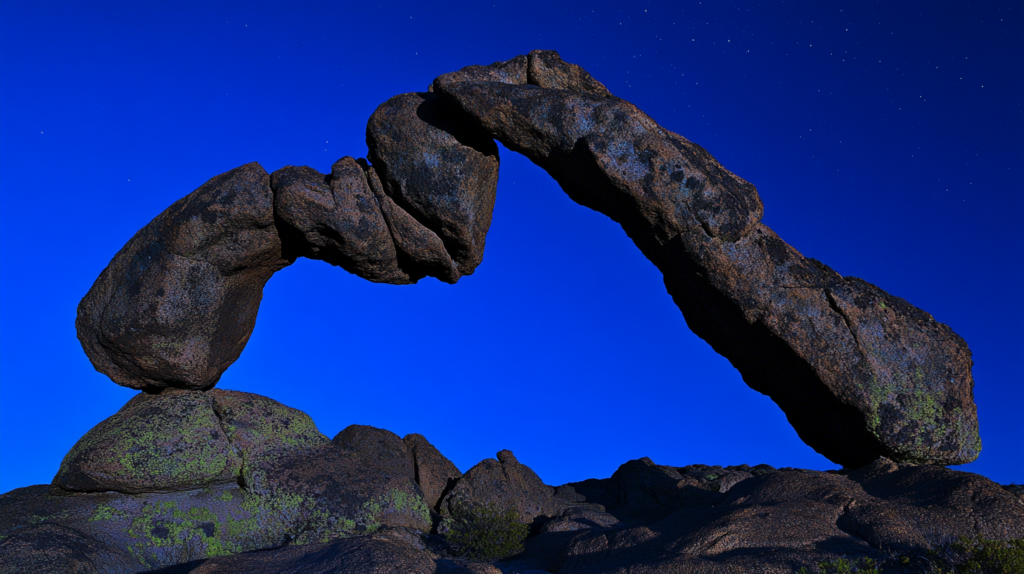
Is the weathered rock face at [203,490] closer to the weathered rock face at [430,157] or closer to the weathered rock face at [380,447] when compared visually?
the weathered rock face at [380,447]

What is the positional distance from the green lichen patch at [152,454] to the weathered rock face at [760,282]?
21.7 feet

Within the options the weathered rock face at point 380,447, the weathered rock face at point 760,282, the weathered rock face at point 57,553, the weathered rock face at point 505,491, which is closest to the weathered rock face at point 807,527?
the weathered rock face at point 760,282

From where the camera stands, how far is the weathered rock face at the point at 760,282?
36.7 ft

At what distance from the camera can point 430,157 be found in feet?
39.9

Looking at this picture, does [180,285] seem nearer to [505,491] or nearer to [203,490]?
[203,490]

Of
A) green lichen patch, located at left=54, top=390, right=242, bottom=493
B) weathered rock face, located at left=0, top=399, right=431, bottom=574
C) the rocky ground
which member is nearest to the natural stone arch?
green lichen patch, located at left=54, top=390, right=242, bottom=493

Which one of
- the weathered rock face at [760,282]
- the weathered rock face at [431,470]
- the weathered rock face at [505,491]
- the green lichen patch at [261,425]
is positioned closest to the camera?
the weathered rock face at [760,282]

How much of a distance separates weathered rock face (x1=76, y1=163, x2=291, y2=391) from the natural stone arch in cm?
3

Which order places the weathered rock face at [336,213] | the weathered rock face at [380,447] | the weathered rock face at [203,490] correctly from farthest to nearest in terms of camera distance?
the weathered rock face at [380,447] < the weathered rock face at [336,213] < the weathered rock face at [203,490]

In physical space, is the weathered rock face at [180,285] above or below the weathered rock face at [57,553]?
above

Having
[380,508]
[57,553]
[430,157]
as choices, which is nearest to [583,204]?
[430,157]

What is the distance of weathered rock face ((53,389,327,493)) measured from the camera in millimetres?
10977

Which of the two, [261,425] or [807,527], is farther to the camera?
[261,425]

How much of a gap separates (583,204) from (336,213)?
13.9 ft
